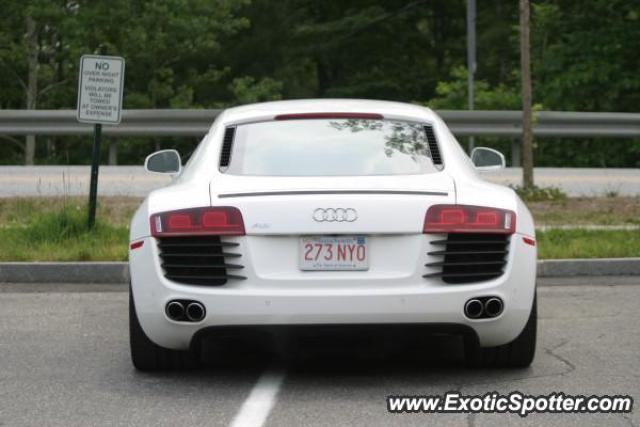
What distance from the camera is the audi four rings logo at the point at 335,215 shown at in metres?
6.22

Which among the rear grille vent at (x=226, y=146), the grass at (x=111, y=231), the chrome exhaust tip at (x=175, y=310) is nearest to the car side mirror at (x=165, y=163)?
the rear grille vent at (x=226, y=146)

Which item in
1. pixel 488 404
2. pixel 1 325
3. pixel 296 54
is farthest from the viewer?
pixel 296 54

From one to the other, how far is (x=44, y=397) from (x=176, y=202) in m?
1.09

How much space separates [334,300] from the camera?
6.19m

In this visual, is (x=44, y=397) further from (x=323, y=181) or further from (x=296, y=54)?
(x=296, y=54)

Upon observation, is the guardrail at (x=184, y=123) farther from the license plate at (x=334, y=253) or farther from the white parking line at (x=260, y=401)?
the license plate at (x=334, y=253)

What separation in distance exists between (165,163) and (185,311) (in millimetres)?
1872

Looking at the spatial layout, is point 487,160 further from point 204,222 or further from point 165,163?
point 204,222

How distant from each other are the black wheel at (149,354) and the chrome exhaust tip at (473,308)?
147cm

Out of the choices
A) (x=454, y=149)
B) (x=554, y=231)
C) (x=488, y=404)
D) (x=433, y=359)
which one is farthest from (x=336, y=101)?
(x=554, y=231)

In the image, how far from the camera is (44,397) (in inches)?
250

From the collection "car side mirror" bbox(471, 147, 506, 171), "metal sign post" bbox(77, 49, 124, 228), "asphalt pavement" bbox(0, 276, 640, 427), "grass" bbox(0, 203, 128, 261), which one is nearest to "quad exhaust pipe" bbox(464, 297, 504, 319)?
"asphalt pavement" bbox(0, 276, 640, 427)

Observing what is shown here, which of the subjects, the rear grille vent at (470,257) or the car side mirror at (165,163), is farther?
the car side mirror at (165,163)

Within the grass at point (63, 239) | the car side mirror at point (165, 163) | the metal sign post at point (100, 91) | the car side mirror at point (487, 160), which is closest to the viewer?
the car side mirror at point (165, 163)
